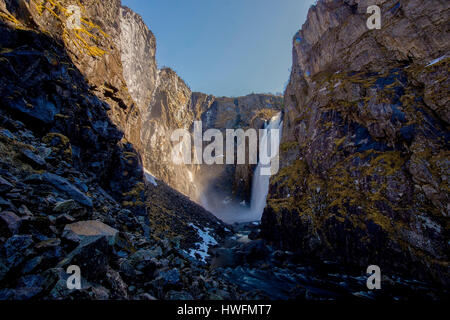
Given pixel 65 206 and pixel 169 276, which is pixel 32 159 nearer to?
pixel 65 206

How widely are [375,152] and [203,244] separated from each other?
69.5ft

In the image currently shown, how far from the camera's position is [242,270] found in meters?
16.2

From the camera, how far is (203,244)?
21.2 metres

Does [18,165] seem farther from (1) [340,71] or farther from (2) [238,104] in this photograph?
(2) [238,104]

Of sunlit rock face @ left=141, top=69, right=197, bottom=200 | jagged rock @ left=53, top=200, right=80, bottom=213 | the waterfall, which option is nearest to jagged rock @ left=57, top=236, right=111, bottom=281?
jagged rock @ left=53, top=200, right=80, bottom=213

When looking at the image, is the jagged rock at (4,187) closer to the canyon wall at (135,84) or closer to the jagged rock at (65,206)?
the jagged rock at (65,206)

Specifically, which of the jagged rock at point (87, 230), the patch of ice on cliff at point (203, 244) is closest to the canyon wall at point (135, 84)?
the jagged rock at point (87, 230)

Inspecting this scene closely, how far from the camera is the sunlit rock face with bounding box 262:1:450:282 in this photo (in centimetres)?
1377

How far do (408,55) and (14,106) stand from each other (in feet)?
107

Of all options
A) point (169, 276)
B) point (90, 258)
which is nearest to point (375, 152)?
point (169, 276)

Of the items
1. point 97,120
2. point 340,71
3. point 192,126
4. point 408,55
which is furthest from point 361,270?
point 192,126

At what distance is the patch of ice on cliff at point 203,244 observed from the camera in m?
17.6

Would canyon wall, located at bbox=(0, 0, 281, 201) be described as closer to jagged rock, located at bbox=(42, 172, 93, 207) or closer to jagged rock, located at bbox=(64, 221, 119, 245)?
jagged rock, located at bbox=(42, 172, 93, 207)

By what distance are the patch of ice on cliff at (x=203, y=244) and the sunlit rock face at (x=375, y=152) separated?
27.3 feet
